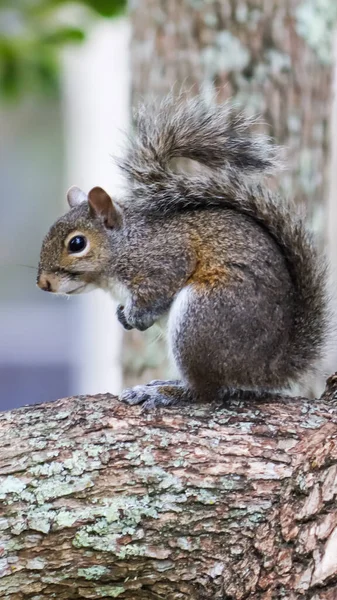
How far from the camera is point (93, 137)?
7742mm

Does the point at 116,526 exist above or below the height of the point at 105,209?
below

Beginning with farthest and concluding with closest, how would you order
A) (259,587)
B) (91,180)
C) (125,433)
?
1. (91,180)
2. (125,433)
3. (259,587)

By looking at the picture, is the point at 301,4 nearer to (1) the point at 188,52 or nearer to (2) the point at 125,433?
(1) the point at 188,52

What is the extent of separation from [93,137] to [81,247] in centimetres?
549

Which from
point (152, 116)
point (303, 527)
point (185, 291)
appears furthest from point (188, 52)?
point (303, 527)

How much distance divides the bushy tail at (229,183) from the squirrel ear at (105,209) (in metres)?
0.09

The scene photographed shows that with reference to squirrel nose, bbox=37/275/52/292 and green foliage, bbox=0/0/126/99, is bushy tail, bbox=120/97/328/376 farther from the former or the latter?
green foliage, bbox=0/0/126/99

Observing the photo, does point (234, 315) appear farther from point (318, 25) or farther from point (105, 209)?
point (318, 25)

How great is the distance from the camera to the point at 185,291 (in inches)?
89.7

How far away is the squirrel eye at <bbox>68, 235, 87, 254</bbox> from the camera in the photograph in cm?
240

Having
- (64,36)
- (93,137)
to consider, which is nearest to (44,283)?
(64,36)

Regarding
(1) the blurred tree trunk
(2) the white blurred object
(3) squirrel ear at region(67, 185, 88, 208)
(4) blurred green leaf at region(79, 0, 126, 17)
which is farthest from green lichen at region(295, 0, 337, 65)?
(2) the white blurred object

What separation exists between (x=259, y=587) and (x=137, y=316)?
0.78m

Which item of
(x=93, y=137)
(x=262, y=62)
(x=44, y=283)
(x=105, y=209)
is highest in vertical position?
(x=93, y=137)
